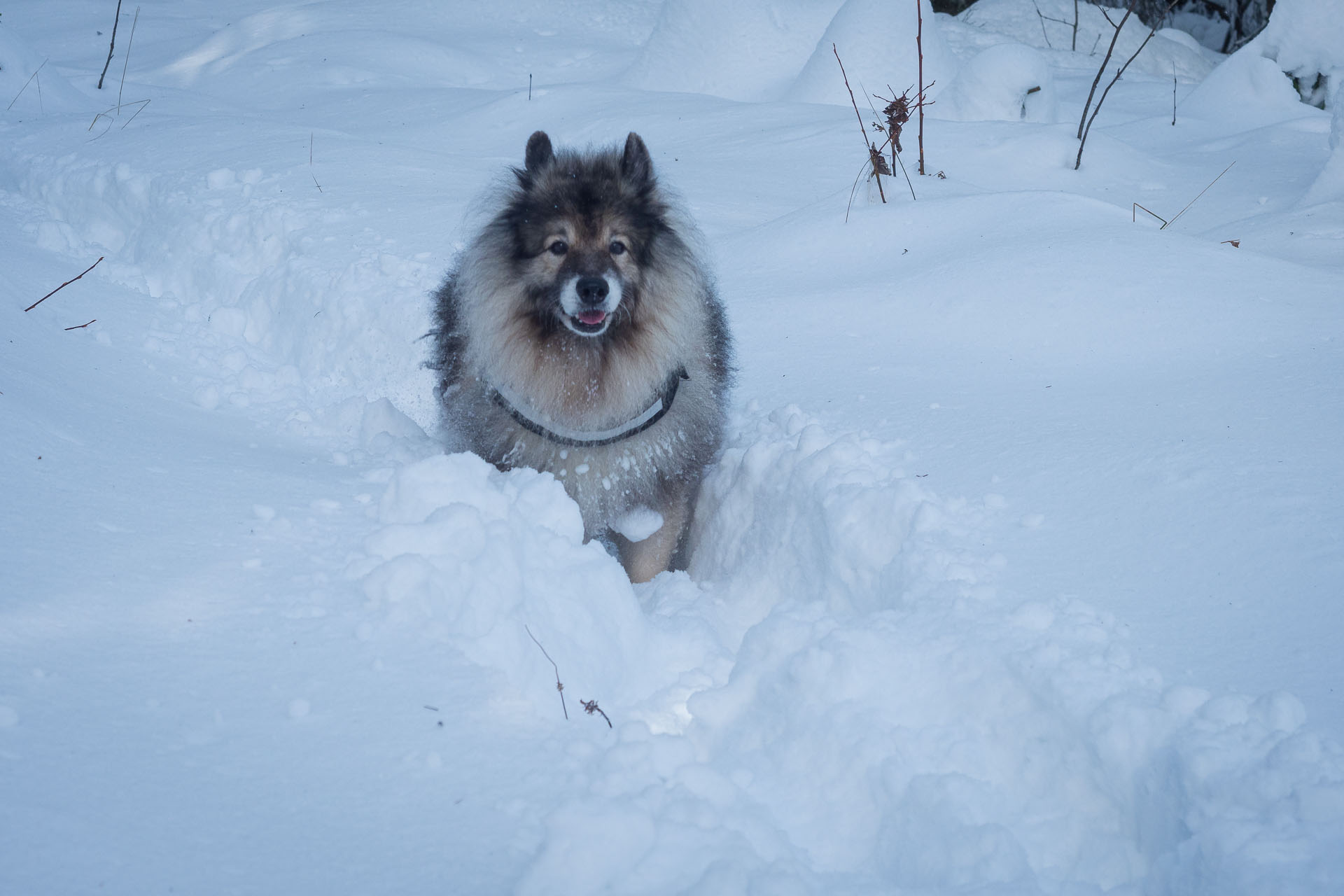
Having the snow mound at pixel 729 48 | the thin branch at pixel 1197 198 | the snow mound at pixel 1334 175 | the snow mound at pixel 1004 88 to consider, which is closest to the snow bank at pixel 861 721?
the thin branch at pixel 1197 198

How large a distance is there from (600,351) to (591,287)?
261 mm

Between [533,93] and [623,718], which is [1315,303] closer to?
[623,718]

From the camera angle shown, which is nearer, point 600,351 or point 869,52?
point 600,351

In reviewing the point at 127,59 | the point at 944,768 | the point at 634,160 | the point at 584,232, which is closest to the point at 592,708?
the point at 944,768

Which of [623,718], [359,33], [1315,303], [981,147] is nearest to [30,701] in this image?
[623,718]

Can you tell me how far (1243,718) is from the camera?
57.1 inches

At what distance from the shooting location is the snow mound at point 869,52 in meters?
6.32

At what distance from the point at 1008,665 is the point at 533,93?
Answer: 584 cm

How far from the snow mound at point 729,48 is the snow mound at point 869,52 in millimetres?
623

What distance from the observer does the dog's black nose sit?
2482mm

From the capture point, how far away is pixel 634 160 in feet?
8.73

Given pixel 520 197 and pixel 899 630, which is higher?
pixel 520 197

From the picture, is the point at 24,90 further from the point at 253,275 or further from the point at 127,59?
the point at 253,275

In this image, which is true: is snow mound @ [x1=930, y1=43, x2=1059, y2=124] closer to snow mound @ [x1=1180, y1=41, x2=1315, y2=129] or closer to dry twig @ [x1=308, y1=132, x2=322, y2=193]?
snow mound @ [x1=1180, y1=41, x2=1315, y2=129]
